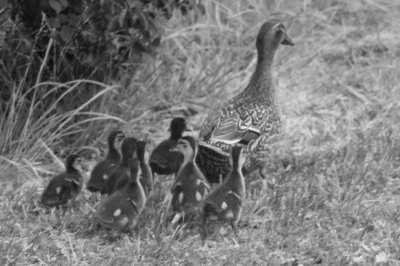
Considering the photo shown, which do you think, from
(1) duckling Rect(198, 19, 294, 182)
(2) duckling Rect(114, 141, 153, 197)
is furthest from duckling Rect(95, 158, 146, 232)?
(1) duckling Rect(198, 19, 294, 182)

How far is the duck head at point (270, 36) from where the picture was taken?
8656 millimetres

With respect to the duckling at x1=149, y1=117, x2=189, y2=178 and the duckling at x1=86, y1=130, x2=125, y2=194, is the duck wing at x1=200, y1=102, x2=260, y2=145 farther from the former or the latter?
the duckling at x1=86, y1=130, x2=125, y2=194

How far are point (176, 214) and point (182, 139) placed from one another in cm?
74

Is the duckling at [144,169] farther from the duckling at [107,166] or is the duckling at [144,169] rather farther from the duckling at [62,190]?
the duckling at [62,190]

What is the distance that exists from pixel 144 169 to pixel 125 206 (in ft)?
2.73

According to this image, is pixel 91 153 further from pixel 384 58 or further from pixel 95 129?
pixel 384 58

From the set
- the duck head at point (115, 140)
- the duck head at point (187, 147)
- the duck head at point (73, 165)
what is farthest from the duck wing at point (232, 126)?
the duck head at point (73, 165)

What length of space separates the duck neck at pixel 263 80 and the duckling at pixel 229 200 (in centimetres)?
108

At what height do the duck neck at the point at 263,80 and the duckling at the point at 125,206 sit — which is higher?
the duck neck at the point at 263,80

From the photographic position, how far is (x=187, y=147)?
768cm

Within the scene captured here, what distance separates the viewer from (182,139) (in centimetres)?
780

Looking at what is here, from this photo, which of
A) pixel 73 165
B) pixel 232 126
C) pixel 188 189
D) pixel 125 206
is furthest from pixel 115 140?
pixel 125 206

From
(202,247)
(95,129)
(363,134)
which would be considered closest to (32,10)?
(95,129)

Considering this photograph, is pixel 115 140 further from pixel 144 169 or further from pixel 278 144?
pixel 278 144
